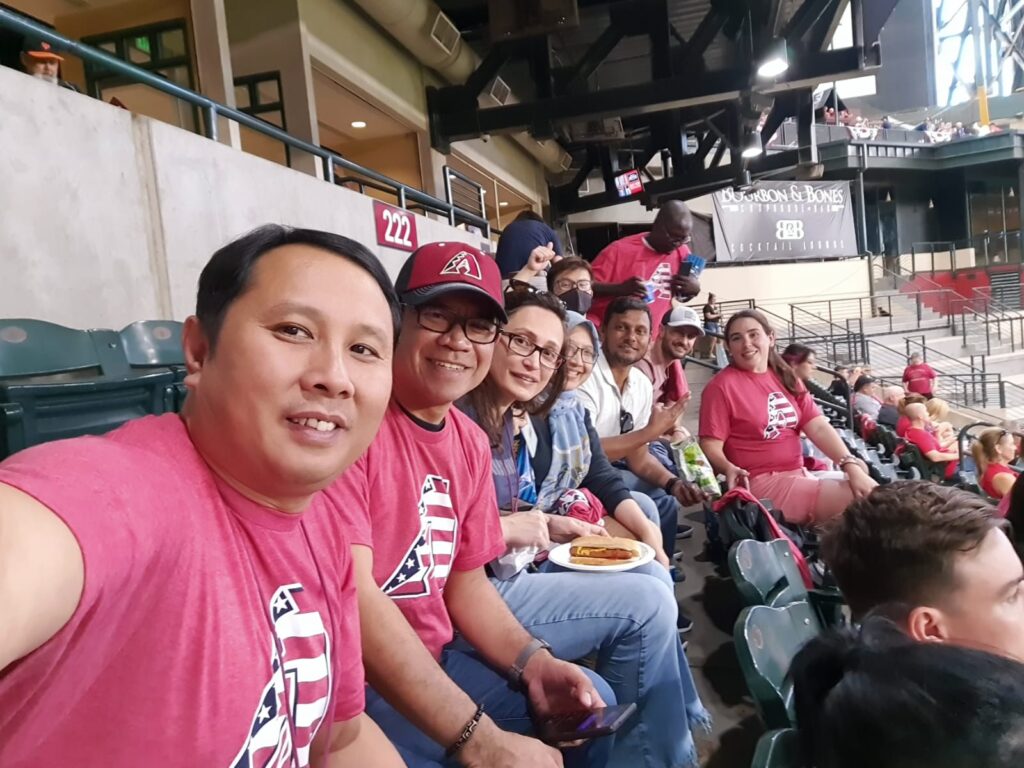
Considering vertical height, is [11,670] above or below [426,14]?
below

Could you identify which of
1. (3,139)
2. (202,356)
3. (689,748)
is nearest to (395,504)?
(202,356)

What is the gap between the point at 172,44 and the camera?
568cm

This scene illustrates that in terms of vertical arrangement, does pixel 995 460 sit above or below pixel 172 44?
below

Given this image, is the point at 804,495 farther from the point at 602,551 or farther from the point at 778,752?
the point at 778,752

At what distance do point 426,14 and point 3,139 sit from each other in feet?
16.9

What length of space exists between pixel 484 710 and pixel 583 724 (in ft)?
0.77

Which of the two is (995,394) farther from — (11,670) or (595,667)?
(11,670)

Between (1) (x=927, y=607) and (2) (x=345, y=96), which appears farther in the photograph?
(2) (x=345, y=96)

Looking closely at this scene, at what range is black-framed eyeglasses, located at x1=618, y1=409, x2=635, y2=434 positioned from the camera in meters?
3.28

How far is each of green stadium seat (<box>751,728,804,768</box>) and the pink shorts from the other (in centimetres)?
233

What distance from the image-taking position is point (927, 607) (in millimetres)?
1238

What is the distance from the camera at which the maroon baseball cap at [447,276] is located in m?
1.42

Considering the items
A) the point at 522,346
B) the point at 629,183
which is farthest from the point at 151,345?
the point at 629,183

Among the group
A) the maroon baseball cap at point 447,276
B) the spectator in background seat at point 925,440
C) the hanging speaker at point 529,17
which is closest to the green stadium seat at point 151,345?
the maroon baseball cap at point 447,276
